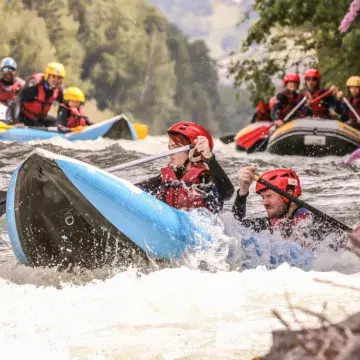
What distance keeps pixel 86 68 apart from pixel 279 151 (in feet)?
118

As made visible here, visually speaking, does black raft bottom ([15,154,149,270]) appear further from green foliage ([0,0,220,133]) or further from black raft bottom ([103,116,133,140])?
green foliage ([0,0,220,133])

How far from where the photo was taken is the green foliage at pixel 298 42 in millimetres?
15742

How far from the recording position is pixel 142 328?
13.9ft

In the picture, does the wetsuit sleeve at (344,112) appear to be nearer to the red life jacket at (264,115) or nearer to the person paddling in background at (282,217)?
the red life jacket at (264,115)

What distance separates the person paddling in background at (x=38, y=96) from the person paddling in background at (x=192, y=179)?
1089cm

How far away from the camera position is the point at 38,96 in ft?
55.1

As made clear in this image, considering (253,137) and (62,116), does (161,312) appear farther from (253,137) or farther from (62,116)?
(62,116)

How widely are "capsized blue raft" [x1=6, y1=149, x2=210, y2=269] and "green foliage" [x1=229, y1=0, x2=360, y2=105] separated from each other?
10016mm

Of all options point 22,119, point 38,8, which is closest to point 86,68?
point 38,8

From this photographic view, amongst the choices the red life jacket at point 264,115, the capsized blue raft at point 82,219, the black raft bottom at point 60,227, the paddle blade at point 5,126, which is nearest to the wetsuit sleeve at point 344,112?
the red life jacket at point 264,115

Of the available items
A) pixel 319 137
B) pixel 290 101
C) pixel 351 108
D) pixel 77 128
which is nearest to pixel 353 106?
pixel 351 108

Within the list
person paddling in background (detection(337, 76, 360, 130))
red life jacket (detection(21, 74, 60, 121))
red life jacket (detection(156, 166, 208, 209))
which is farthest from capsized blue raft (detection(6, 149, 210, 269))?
red life jacket (detection(21, 74, 60, 121))

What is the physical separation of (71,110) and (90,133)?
0.76m

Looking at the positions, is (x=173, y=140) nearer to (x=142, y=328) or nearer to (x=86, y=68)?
(x=142, y=328)
